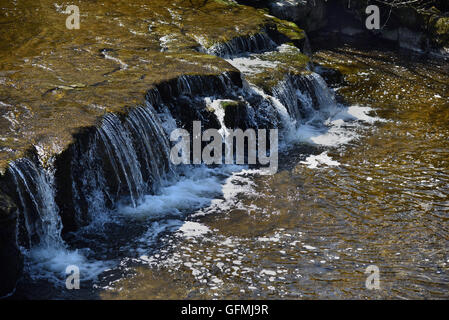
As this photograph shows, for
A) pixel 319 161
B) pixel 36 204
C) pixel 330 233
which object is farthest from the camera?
pixel 319 161

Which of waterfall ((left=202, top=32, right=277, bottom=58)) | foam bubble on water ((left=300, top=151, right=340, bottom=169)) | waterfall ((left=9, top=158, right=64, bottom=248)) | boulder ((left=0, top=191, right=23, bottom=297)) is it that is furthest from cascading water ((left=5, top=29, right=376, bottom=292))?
waterfall ((left=202, top=32, right=277, bottom=58))

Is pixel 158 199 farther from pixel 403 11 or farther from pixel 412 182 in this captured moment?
pixel 403 11

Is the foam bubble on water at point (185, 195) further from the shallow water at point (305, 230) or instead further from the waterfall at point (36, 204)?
the waterfall at point (36, 204)

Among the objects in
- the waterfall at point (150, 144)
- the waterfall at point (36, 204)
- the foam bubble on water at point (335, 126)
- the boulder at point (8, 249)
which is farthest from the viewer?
the foam bubble on water at point (335, 126)

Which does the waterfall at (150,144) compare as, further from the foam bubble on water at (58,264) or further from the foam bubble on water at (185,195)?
the foam bubble on water at (58,264)

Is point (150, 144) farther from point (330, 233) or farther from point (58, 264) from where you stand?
point (330, 233)

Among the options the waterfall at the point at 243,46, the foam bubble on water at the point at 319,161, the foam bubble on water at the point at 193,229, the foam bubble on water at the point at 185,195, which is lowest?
the foam bubble on water at the point at 193,229

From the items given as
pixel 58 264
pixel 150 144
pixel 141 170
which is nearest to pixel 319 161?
pixel 150 144

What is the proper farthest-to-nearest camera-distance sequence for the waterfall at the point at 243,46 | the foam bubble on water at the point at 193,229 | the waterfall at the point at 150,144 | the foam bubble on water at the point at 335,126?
the waterfall at the point at 243,46 < the foam bubble on water at the point at 335,126 < the waterfall at the point at 150,144 < the foam bubble on water at the point at 193,229

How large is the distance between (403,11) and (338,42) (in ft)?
6.55

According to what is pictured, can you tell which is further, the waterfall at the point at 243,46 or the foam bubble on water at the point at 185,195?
the waterfall at the point at 243,46

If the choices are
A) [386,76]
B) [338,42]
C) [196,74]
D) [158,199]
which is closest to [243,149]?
[196,74]

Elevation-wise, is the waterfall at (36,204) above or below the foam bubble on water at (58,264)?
above

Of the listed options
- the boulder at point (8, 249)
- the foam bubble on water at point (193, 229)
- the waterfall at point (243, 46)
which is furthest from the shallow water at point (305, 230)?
the waterfall at point (243, 46)
